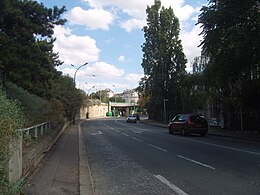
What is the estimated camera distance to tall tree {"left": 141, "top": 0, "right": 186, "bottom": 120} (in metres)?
54.1

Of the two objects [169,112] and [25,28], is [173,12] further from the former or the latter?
[25,28]

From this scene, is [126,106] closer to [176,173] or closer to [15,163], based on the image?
[176,173]

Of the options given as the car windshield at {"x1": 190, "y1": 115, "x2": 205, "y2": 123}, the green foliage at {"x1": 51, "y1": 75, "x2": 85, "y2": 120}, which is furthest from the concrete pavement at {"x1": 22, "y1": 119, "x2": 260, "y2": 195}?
the green foliage at {"x1": 51, "y1": 75, "x2": 85, "y2": 120}

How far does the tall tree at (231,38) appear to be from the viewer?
20.1 metres

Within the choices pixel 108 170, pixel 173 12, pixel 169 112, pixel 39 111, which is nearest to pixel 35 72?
pixel 39 111

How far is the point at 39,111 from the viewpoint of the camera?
20.1 metres

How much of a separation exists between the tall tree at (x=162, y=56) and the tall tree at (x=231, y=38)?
28349mm

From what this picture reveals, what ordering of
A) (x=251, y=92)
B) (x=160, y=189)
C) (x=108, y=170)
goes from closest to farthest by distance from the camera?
1. (x=160, y=189)
2. (x=108, y=170)
3. (x=251, y=92)

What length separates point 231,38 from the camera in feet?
65.8

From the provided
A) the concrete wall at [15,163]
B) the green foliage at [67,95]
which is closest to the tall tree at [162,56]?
the green foliage at [67,95]

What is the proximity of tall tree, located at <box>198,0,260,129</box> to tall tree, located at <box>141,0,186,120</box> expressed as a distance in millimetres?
28349

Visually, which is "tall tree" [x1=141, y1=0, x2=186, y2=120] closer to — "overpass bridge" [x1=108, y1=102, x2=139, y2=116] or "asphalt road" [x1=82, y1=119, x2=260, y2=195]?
"asphalt road" [x1=82, y1=119, x2=260, y2=195]

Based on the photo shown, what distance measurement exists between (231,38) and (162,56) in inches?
1313

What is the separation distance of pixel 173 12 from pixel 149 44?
5979 mm
